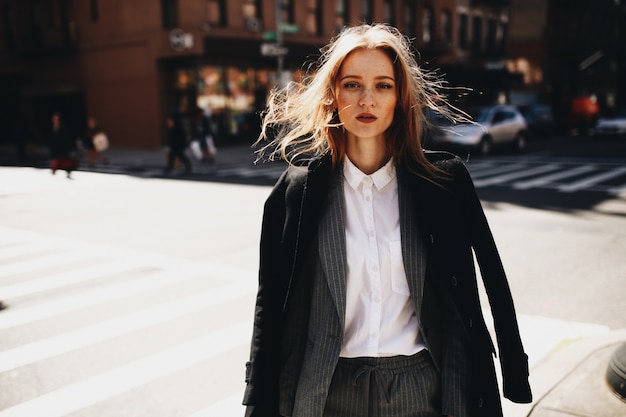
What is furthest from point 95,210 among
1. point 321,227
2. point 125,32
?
point 125,32

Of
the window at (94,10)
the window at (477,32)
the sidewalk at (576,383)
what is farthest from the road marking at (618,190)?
the window at (477,32)

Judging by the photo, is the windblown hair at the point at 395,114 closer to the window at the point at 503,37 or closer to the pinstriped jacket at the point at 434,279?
the pinstriped jacket at the point at 434,279

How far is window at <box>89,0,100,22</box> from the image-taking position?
1073 inches

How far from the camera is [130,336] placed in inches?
198

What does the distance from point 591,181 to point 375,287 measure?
44.0 ft

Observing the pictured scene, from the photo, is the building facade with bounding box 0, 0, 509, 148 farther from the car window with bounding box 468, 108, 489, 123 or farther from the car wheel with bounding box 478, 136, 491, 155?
the car wheel with bounding box 478, 136, 491, 155

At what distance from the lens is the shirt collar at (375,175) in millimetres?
2053

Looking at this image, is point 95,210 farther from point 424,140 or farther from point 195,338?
point 424,140

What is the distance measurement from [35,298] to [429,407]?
531 cm

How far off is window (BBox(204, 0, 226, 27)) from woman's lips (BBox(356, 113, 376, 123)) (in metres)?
24.2

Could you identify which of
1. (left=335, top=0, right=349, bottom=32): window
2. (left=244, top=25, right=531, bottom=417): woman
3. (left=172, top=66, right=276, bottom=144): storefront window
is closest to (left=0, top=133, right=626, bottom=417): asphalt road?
(left=244, top=25, right=531, bottom=417): woman

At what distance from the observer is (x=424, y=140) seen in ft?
7.74

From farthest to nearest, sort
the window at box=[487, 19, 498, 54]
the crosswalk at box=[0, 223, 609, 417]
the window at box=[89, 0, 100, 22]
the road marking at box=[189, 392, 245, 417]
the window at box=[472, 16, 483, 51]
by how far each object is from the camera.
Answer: the window at box=[487, 19, 498, 54], the window at box=[472, 16, 483, 51], the window at box=[89, 0, 100, 22], the crosswalk at box=[0, 223, 609, 417], the road marking at box=[189, 392, 245, 417]

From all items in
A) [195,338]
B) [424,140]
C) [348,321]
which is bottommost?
[195,338]
